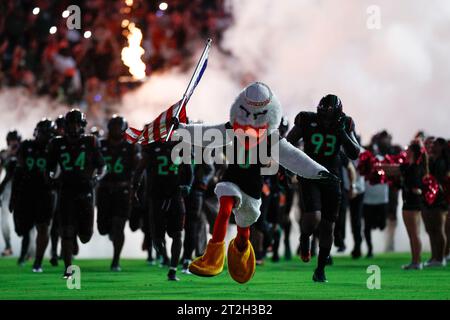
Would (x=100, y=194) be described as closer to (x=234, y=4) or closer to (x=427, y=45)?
(x=427, y=45)

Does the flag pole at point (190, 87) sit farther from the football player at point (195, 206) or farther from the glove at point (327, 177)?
the football player at point (195, 206)

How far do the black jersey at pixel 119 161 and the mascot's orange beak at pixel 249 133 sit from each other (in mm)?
6110

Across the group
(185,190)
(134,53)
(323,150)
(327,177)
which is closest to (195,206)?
(185,190)

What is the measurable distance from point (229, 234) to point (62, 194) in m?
8.65

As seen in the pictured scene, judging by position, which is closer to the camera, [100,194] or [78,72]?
[100,194]

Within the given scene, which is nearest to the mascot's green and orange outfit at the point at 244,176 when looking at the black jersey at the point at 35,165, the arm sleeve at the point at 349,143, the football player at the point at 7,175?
the arm sleeve at the point at 349,143

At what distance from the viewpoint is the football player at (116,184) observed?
1800 centimetres

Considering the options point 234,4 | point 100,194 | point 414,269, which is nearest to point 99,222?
point 100,194

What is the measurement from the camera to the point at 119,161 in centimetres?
1823

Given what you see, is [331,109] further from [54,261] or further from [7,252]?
[7,252]

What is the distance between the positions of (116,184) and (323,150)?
4168mm

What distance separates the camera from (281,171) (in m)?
14.5
